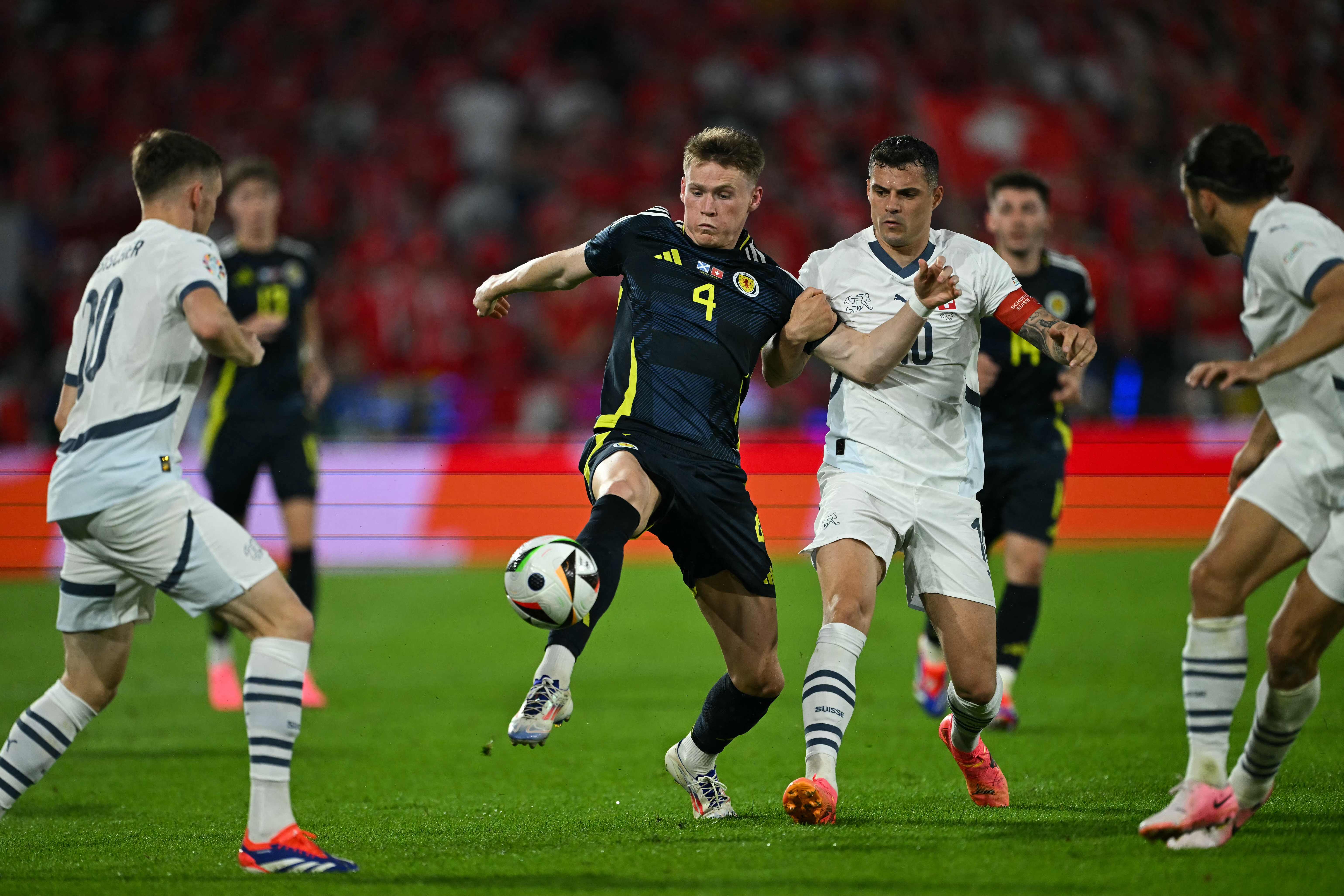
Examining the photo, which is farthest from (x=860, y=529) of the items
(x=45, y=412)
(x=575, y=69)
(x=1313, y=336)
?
(x=575, y=69)

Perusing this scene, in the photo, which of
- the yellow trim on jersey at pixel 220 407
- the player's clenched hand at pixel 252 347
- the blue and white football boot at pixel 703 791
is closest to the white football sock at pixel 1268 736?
the blue and white football boot at pixel 703 791

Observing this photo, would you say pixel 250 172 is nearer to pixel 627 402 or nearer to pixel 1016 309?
pixel 627 402

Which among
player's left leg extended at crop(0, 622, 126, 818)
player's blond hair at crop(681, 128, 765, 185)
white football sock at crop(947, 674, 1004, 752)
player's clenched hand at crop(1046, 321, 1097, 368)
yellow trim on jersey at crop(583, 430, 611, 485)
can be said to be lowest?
white football sock at crop(947, 674, 1004, 752)

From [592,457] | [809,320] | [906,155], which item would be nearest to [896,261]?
[906,155]

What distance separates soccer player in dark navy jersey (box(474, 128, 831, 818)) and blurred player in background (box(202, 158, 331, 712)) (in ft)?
11.6

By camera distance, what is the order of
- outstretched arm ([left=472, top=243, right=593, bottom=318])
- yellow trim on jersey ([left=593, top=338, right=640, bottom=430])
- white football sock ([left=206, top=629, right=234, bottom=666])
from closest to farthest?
yellow trim on jersey ([left=593, top=338, right=640, bottom=430]) → outstretched arm ([left=472, top=243, right=593, bottom=318]) → white football sock ([left=206, top=629, right=234, bottom=666])

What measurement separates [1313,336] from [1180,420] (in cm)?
1050

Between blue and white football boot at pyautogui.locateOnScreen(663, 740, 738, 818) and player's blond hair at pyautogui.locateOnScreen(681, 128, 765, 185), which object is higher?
player's blond hair at pyautogui.locateOnScreen(681, 128, 765, 185)

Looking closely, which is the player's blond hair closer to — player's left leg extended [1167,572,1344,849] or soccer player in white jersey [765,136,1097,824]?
soccer player in white jersey [765,136,1097,824]

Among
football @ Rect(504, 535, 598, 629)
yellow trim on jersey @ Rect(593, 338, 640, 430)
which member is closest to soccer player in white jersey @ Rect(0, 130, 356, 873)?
football @ Rect(504, 535, 598, 629)

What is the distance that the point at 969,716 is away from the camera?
17.3 ft

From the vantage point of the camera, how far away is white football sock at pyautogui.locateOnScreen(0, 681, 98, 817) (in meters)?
4.52

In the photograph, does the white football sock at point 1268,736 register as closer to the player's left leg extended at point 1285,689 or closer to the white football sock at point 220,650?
the player's left leg extended at point 1285,689

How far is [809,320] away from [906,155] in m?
0.76
